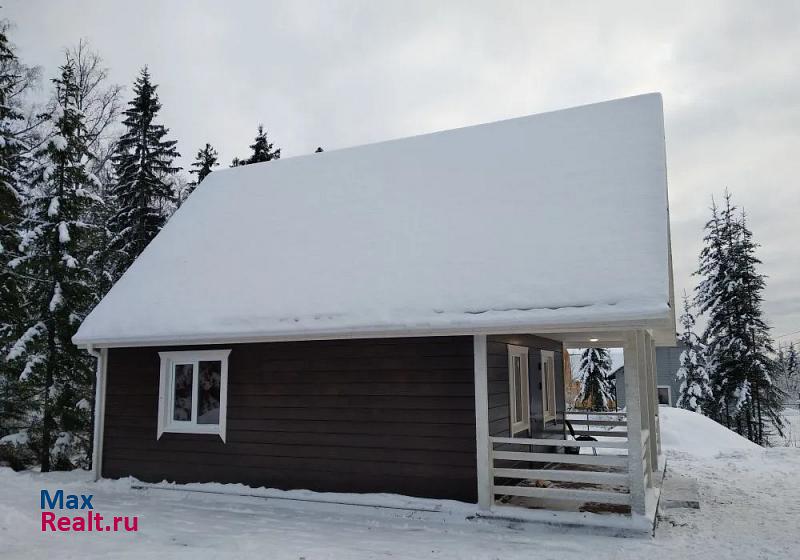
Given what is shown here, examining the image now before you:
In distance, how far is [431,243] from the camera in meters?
9.40

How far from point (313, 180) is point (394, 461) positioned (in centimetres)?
633

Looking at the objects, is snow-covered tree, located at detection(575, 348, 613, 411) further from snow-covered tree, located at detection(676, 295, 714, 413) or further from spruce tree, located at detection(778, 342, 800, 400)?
spruce tree, located at detection(778, 342, 800, 400)

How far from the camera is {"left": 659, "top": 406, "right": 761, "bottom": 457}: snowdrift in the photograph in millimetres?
15752

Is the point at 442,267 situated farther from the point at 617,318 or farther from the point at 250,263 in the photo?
the point at 250,263

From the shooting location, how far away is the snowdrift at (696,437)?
15.8 meters

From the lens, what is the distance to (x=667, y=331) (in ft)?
38.4

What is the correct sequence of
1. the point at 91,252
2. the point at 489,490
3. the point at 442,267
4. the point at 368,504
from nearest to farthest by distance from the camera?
1. the point at 489,490
2. the point at 368,504
3. the point at 442,267
4. the point at 91,252

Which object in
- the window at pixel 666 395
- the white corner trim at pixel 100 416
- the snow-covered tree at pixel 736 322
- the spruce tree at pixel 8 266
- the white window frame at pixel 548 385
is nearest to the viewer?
the white corner trim at pixel 100 416

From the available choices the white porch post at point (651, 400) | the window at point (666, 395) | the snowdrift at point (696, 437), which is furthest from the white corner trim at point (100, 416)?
the window at point (666, 395)

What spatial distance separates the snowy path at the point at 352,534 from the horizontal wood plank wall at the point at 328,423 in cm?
45

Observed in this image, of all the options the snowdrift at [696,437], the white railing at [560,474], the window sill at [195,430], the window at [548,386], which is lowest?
the snowdrift at [696,437]

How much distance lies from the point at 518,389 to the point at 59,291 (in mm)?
10273

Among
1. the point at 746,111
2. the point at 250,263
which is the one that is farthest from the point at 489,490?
the point at 746,111

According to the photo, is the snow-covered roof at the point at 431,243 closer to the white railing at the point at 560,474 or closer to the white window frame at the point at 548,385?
the white railing at the point at 560,474
